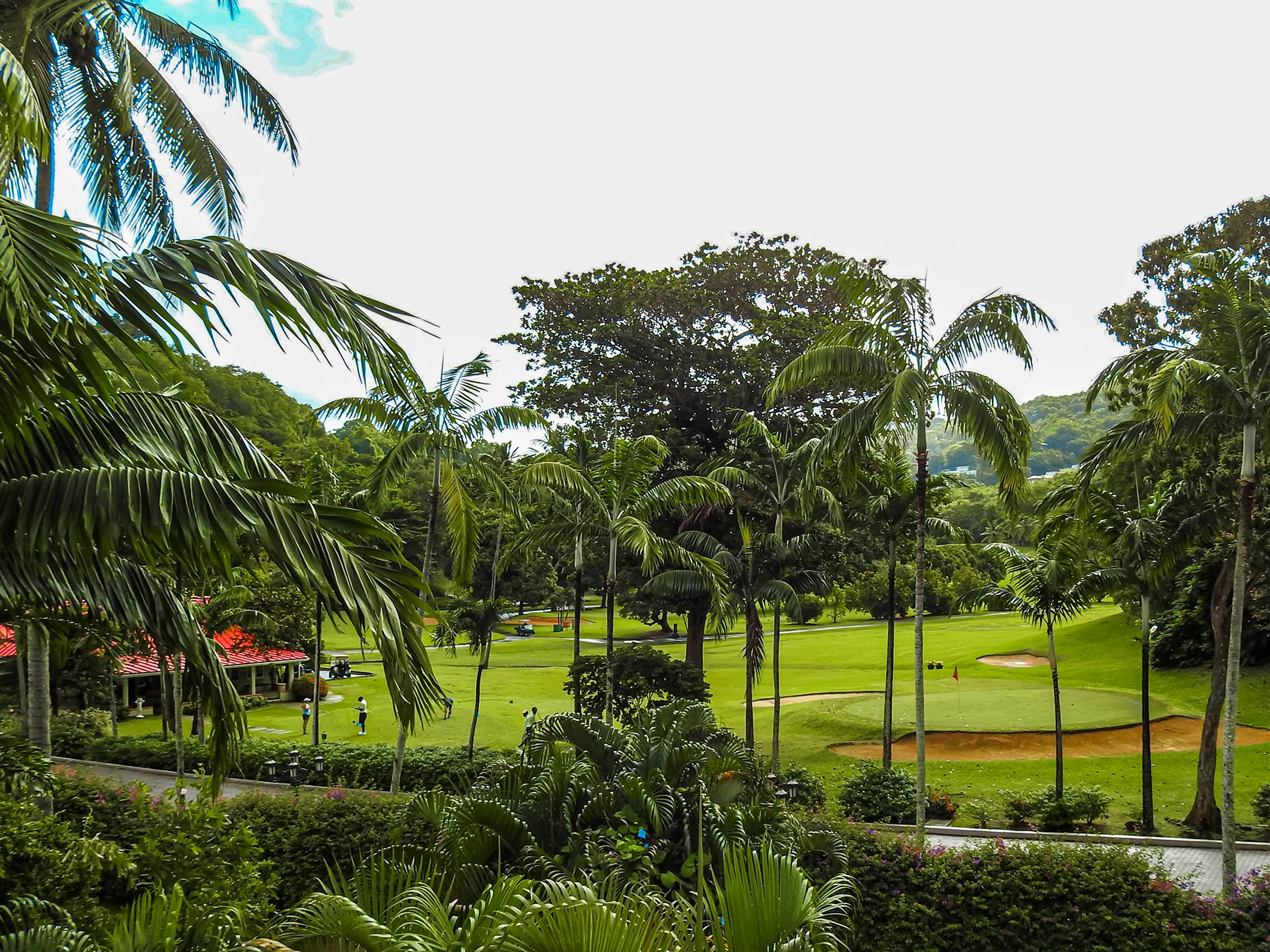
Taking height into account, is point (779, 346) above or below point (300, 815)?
above

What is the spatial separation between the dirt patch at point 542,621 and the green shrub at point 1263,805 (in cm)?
4544

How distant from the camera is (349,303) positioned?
15.4 ft

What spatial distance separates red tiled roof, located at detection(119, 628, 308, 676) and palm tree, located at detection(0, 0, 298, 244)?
14892mm

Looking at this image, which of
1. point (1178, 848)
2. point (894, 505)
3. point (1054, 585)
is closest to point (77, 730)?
point (894, 505)

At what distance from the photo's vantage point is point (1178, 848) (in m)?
14.2

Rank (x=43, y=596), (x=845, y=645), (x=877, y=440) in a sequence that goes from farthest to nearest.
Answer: (x=845, y=645)
(x=877, y=440)
(x=43, y=596)

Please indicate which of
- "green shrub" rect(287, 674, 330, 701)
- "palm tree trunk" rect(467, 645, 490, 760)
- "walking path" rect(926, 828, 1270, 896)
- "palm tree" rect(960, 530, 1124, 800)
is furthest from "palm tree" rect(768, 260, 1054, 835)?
"green shrub" rect(287, 674, 330, 701)

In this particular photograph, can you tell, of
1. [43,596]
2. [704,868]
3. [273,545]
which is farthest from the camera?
[704,868]

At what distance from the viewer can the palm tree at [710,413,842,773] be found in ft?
62.1

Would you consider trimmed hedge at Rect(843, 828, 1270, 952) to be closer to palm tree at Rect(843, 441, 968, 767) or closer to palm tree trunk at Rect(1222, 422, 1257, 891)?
palm tree trunk at Rect(1222, 422, 1257, 891)

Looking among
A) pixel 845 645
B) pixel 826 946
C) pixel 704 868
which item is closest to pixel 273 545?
pixel 826 946

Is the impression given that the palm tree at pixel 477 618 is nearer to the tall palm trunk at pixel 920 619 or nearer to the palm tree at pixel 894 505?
the palm tree at pixel 894 505

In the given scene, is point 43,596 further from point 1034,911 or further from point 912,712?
point 912,712

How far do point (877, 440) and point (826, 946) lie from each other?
10570mm
